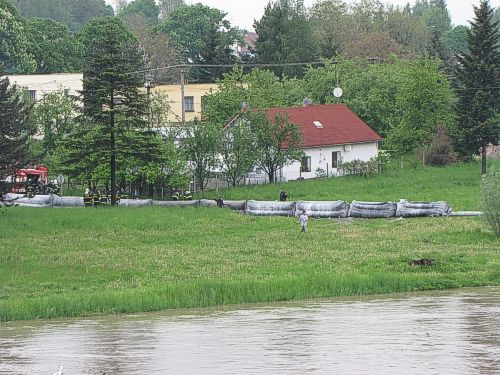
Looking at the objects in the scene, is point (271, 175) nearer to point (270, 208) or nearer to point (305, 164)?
point (305, 164)

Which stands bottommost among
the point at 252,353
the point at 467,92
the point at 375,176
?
the point at 252,353

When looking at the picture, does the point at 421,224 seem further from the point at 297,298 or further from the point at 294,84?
the point at 294,84

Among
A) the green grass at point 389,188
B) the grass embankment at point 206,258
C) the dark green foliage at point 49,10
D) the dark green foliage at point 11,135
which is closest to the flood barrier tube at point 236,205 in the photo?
the grass embankment at point 206,258

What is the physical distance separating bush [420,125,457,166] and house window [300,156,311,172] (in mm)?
8271

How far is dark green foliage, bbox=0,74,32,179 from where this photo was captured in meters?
42.2

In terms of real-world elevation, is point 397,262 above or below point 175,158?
below

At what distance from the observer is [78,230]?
4247 centimetres

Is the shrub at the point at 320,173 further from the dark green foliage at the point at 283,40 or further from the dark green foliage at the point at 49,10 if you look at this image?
the dark green foliage at the point at 49,10

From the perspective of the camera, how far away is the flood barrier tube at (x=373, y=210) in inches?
1861

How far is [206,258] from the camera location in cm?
3566

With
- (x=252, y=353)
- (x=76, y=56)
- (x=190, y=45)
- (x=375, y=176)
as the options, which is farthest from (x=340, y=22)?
(x=252, y=353)

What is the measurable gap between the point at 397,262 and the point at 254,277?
5.14 metres

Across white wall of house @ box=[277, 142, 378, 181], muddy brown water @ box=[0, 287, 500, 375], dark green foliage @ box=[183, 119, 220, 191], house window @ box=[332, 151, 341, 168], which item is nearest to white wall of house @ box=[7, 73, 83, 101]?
house window @ box=[332, 151, 341, 168]

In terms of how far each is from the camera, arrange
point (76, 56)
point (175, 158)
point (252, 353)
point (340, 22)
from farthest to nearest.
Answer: point (340, 22) < point (76, 56) < point (175, 158) < point (252, 353)
